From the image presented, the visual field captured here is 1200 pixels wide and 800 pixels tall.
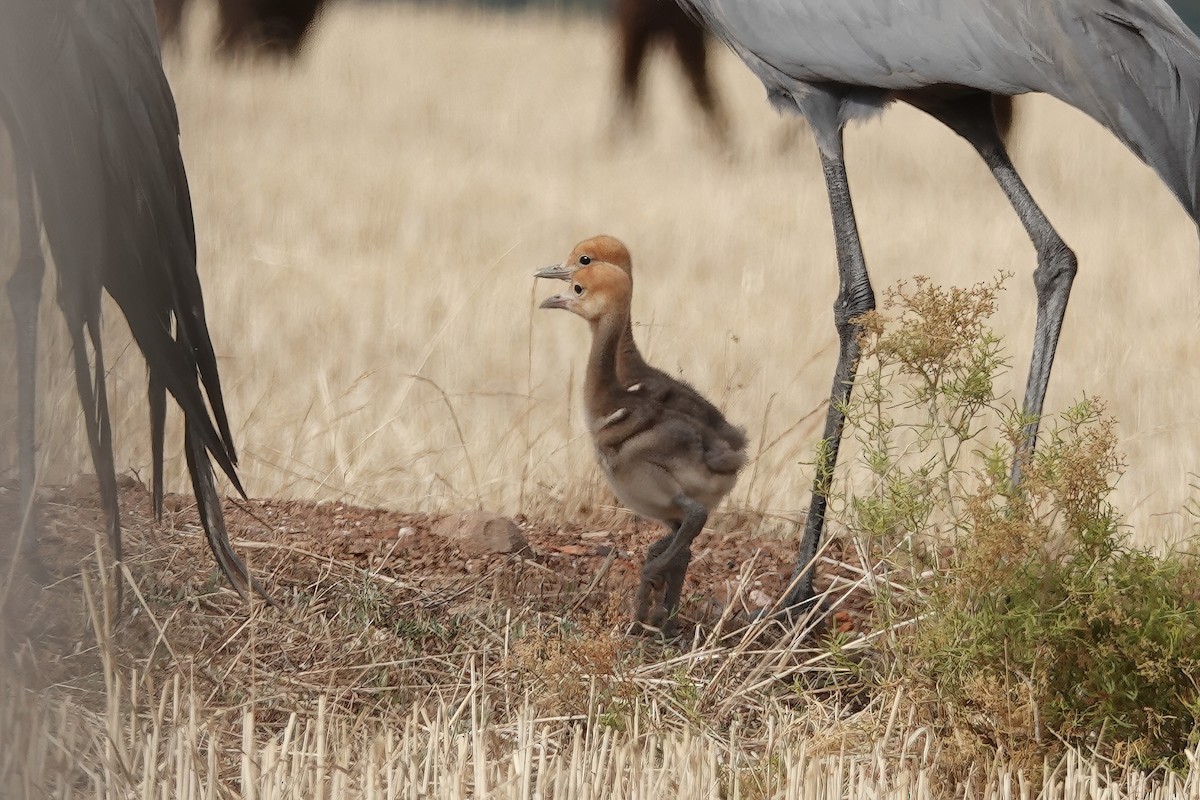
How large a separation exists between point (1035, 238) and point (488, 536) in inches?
64.8

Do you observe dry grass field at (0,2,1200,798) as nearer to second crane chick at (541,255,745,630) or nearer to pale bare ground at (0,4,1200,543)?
pale bare ground at (0,4,1200,543)

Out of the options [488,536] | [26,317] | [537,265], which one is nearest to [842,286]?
[488,536]

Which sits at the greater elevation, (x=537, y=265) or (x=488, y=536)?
(x=537, y=265)

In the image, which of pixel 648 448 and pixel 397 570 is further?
pixel 397 570

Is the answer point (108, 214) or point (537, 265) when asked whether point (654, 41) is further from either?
point (108, 214)

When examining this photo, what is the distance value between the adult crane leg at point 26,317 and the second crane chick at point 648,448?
7.12 feet

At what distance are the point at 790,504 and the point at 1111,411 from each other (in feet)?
6.50

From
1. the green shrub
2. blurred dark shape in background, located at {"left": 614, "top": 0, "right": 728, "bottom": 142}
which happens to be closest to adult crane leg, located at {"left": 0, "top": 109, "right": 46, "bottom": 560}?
the green shrub

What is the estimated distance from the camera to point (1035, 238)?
409 cm

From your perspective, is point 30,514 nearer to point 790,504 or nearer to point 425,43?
point 790,504

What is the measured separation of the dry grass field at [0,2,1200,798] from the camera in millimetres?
2711

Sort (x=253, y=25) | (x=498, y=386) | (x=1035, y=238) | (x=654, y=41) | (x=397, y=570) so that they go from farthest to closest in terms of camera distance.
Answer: (x=654, y=41) < (x=253, y=25) < (x=498, y=386) < (x=397, y=570) < (x=1035, y=238)

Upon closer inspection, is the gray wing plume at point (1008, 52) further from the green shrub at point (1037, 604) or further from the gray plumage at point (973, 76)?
the green shrub at point (1037, 604)

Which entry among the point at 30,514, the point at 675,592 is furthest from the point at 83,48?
the point at 675,592
